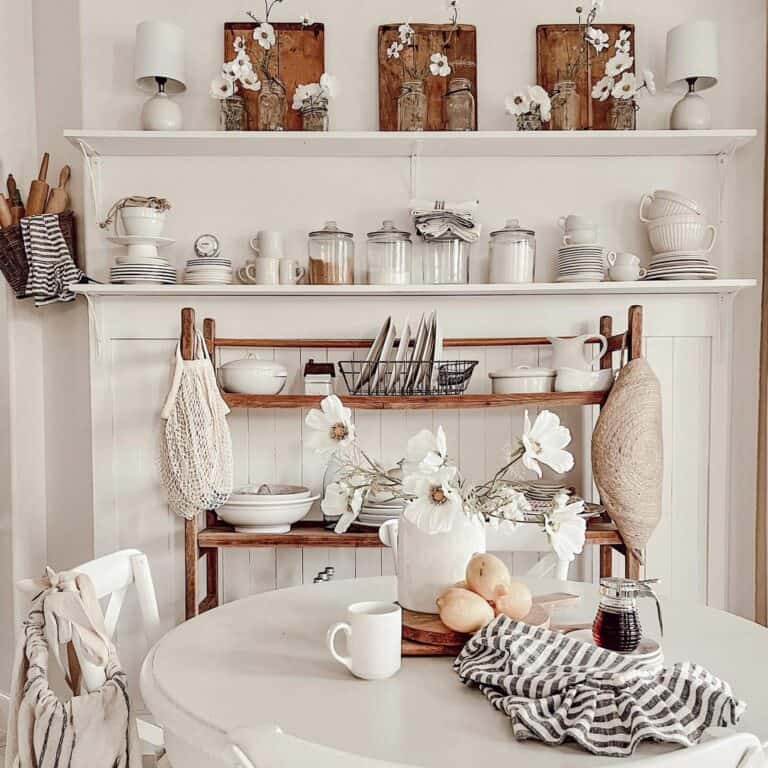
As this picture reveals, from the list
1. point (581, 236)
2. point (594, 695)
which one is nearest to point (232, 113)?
point (581, 236)

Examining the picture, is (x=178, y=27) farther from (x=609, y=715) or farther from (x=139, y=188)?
(x=609, y=715)

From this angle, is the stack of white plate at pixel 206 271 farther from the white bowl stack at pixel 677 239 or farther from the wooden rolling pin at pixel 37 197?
the white bowl stack at pixel 677 239

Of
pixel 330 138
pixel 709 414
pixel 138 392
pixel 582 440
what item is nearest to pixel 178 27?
pixel 330 138

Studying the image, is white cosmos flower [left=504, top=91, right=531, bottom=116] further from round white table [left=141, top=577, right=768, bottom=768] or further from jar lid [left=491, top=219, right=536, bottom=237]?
round white table [left=141, top=577, right=768, bottom=768]

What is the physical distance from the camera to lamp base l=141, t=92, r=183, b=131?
2600 mm

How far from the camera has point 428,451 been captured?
1.32 m

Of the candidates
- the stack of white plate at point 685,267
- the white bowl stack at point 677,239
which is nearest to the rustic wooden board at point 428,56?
the white bowl stack at point 677,239

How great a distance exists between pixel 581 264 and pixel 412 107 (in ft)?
2.32

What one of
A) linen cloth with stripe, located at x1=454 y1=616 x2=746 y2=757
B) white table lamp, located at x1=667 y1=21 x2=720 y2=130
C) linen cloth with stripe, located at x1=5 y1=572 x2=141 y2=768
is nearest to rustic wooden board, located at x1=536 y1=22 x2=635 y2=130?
white table lamp, located at x1=667 y1=21 x2=720 y2=130

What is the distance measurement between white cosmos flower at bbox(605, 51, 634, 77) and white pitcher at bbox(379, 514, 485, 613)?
1734 millimetres

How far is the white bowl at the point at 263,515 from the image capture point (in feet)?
8.13

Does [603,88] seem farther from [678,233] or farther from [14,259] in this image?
[14,259]

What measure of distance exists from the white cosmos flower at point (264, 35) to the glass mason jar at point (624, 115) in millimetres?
1089

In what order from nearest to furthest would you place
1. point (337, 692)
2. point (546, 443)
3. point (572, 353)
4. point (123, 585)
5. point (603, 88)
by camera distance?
1. point (337, 692)
2. point (546, 443)
3. point (123, 585)
4. point (572, 353)
5. point (603, 88)
